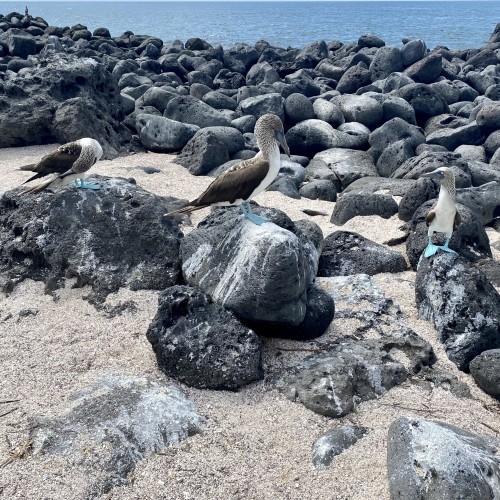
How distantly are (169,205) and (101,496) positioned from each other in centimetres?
497

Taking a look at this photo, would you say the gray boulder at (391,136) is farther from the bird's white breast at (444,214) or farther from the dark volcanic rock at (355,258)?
the bird's white breast at (444,214)

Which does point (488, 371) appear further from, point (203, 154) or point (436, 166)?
point (203, 154)

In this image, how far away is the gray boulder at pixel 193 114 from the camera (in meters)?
12.5

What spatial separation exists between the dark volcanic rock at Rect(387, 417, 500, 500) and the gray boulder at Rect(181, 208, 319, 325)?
4.36ft

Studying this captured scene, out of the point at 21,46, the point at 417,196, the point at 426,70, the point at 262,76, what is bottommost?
the point at 262,76

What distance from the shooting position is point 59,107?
10602mm

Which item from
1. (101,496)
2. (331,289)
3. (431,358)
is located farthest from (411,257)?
(101,496)

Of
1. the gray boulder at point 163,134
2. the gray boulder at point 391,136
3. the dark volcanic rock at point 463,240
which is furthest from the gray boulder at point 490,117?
the dark volcanic rock at point 463,240

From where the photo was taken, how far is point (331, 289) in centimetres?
557

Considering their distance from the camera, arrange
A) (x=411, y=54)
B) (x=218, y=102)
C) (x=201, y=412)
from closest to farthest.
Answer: (x=201, y=412) < (x=218, y=102) < (x=411, y=54)

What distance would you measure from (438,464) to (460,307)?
1.97 meters

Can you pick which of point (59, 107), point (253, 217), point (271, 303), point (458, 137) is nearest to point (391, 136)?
point (458, 137)

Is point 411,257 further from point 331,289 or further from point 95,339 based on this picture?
point 95,339

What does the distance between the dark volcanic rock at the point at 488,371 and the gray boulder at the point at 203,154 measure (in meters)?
6.51
